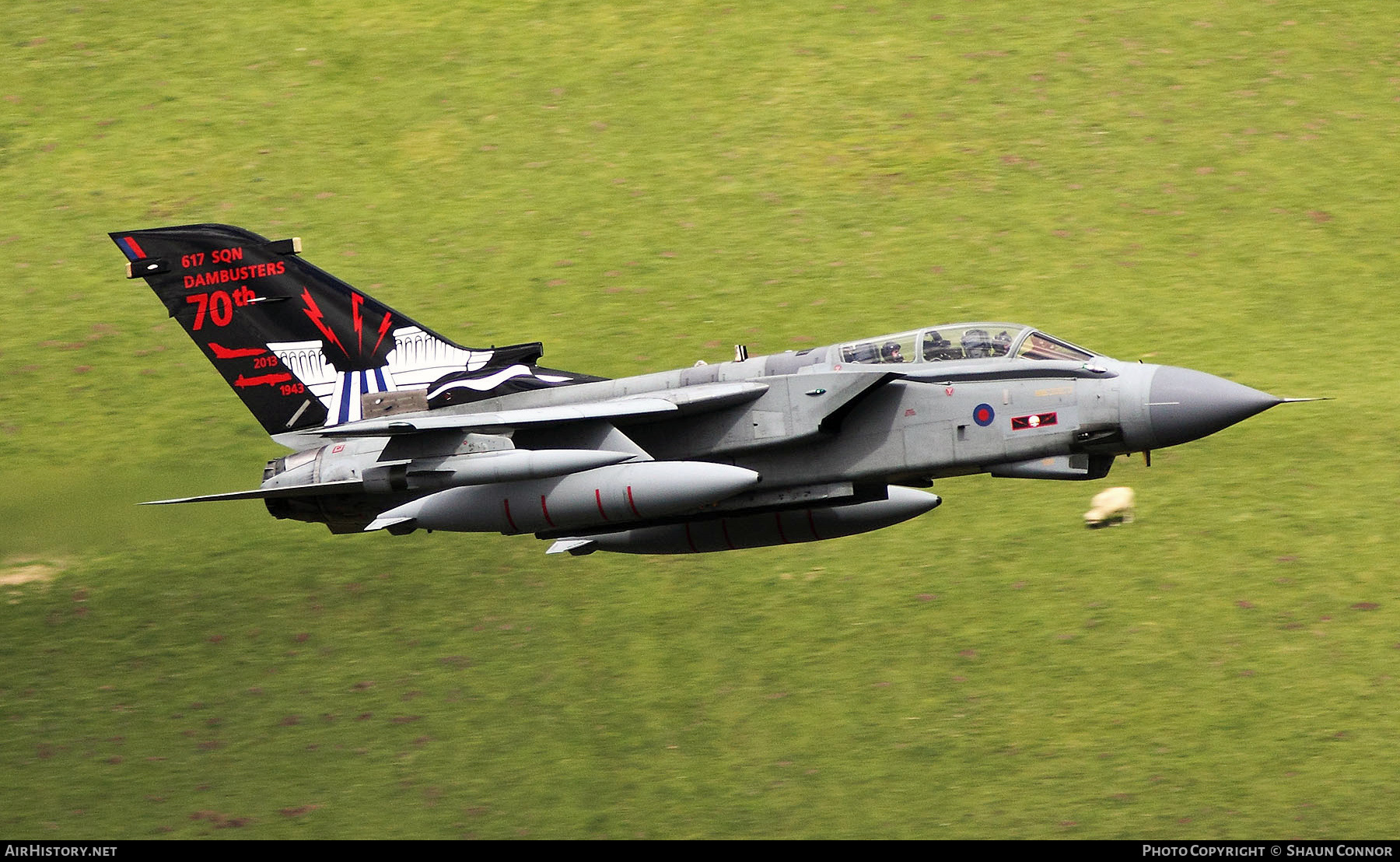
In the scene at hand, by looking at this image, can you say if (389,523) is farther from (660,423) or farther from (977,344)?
(977,344)

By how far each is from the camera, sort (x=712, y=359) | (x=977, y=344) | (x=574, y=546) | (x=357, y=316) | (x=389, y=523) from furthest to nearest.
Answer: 1. (x=712, y=359)
2. (x=357, y=316)
3. (x=574, y=546)
4. (x=389, y=523)
5. (x=977, y=344)

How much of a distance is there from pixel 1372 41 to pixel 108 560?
31.3m

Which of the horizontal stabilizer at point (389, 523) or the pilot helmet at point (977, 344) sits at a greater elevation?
the pilot helmet at point (977, 344)

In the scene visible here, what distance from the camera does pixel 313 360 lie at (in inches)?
834

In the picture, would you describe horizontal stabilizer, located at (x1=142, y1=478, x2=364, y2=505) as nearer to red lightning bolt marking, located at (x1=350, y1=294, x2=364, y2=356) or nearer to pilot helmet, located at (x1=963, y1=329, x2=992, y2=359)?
red lightning bolt marking, located at (x1=350, y1=294, x2=364, y2=356)

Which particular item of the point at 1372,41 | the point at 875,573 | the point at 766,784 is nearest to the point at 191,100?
the point at 875,573

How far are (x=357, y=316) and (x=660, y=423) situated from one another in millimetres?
4908

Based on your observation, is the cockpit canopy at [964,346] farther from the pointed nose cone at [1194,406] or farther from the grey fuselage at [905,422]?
the pointed nose cone at [1194,406]

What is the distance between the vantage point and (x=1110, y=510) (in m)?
24.5

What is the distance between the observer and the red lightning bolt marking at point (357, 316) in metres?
21.2

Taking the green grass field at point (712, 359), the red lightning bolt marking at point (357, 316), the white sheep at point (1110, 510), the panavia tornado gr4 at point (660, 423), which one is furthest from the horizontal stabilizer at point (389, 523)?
the white sheep at point (1110, 510)

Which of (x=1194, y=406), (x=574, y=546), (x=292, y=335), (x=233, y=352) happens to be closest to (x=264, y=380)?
(x=233, y=352)

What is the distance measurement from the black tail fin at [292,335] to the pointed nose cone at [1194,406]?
762 cm
